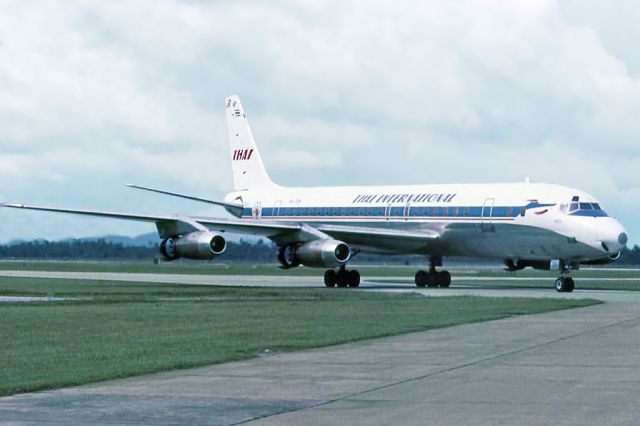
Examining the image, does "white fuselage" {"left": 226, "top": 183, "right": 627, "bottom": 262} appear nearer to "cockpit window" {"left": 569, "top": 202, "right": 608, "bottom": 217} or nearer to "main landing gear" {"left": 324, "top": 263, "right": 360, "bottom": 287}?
"cockpit window" {"left": 569, "top": 202, "right": 608, "bottom": 217}

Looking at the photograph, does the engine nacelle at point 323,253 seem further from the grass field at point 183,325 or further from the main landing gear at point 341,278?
the grass field at point 183,325

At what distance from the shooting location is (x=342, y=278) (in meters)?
47.5

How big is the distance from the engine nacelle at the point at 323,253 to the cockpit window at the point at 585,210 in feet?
27.9

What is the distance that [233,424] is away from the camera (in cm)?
1057

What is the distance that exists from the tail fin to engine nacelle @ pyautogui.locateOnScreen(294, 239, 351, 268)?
1350 cm

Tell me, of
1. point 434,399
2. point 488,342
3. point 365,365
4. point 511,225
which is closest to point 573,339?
point 488,342

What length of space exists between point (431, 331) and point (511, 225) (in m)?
21.9

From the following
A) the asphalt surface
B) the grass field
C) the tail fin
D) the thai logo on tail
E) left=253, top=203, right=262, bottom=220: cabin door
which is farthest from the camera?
the thai logo on tail

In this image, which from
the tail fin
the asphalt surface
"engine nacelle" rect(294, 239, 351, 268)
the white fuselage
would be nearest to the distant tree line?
the tail fin

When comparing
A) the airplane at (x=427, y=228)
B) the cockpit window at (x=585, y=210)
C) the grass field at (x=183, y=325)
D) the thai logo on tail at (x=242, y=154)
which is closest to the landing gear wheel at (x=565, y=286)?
the airplane at (x=427, y=228)

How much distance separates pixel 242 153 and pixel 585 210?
21.7 m

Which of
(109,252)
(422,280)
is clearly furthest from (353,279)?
(109,252)

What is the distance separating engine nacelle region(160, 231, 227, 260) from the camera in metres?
42.6

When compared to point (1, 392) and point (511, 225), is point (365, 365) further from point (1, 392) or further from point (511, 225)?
point (511, 225)
